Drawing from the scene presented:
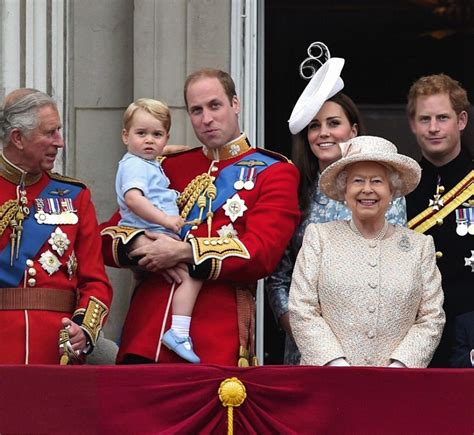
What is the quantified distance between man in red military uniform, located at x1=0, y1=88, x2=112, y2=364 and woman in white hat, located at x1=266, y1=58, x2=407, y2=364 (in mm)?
702

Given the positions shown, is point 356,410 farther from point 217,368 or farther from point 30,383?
point 30,383

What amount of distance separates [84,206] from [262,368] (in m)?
1.06

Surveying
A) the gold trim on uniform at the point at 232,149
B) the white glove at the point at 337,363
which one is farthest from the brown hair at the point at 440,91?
the white glove at the point at 337,363

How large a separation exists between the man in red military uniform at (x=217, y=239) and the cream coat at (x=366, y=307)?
0.24 meters

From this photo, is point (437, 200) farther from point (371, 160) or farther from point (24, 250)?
point (24, 250)

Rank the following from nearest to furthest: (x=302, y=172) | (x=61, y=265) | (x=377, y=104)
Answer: (x=61, y=265), (x=302, y=172), (x=377, y=104)

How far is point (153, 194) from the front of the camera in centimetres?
670

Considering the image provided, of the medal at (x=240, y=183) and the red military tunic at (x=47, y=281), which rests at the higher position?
the medal at (x=240, y=183)

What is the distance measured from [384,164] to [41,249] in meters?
1.29

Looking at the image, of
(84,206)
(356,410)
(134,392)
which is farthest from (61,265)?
(356,410)

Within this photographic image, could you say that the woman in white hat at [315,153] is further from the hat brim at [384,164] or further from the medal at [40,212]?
the medal at [40,212]

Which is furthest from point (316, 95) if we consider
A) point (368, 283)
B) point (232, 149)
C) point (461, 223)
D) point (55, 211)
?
point (55, 211)

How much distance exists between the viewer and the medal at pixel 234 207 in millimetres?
6652

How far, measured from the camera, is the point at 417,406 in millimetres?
6051
